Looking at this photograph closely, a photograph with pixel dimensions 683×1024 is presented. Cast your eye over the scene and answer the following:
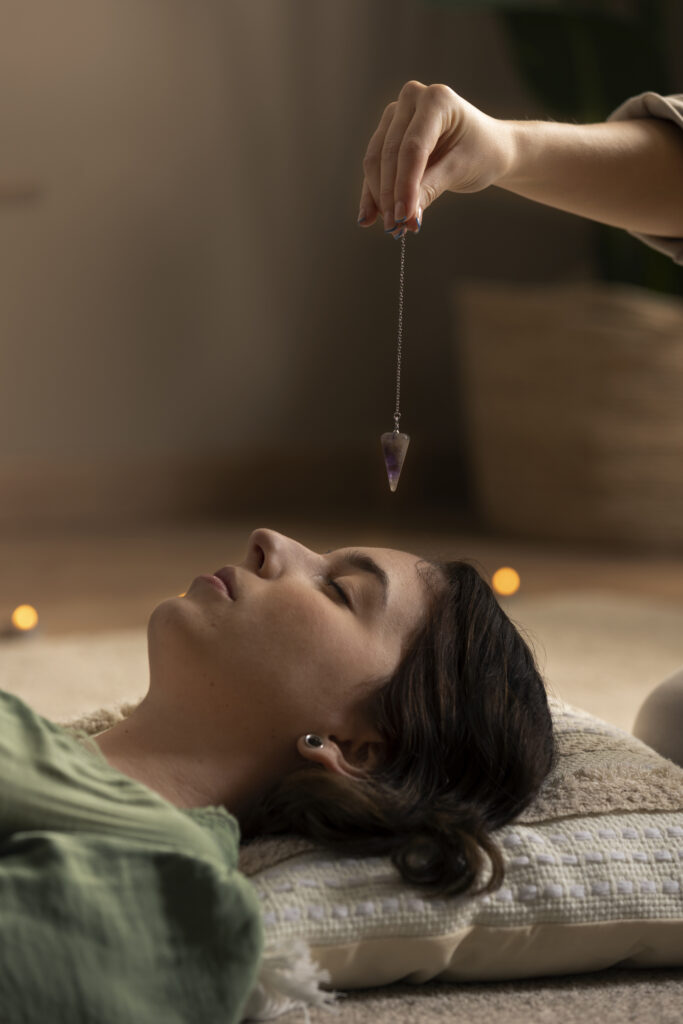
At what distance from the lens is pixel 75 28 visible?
10.4ft

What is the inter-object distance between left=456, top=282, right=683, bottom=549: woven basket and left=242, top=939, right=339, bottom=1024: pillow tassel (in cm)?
229

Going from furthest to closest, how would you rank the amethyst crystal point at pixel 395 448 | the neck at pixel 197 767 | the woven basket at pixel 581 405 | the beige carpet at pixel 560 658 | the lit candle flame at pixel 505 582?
1. the woven basket at pixel 581 405
2. the lit candle flame at pixel 505 582
3. the beige carpet at pixel 560 658
4. the amethyst crystal point at pixel 395 448
5. the neck at pixel 197 767

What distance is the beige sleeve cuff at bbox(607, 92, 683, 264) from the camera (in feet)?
5.05

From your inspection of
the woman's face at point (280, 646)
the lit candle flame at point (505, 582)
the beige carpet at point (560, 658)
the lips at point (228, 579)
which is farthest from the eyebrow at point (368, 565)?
the lit candle flame at point (505, 582)

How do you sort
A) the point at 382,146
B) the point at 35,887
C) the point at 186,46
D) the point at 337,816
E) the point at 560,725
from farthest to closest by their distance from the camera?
the point at 186,46 < the point at 560,725 < the point at 382,146 < the point at 337,816 < the point at 35,887

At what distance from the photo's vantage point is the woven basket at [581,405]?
3.05 m

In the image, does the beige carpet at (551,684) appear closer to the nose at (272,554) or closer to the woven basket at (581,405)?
the nose at (272,554)

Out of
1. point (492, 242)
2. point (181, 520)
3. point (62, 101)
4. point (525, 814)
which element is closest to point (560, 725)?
point (525, 814)

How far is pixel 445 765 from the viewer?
3.64 feet

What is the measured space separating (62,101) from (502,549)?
1612mm

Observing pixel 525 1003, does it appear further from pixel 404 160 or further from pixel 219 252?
pixel 219 252

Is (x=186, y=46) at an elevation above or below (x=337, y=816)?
above

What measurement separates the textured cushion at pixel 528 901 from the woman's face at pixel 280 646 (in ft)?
0.39

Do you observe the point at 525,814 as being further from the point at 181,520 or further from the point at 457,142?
the point at 181,520
